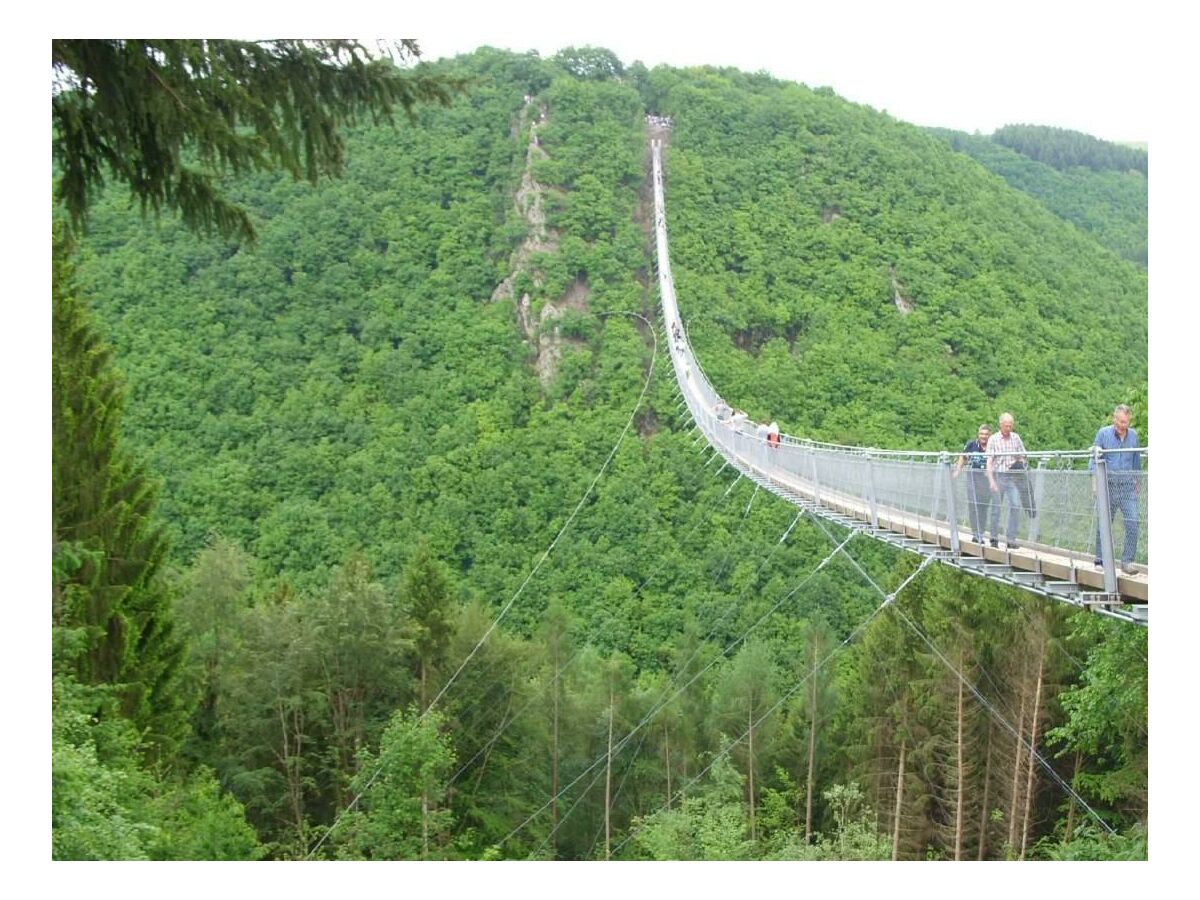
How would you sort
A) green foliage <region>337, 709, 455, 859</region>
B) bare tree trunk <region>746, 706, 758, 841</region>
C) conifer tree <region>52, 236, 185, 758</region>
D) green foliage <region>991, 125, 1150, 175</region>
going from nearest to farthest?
conifer tree <region>52, 236, 185, 758</region>
green foliage <region>337, 709, 455, 859</region>
bare tree trunk <region>746, 706, 758, 841</region>
green foliage <region>991, 125, 1150, 175</region>

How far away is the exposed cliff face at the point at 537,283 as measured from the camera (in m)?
35.2

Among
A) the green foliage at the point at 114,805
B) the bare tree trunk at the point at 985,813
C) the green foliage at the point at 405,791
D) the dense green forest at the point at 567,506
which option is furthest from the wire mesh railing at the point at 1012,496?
the green foliage at the point at 405,791

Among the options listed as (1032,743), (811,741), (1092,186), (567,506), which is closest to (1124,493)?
(1032,743)

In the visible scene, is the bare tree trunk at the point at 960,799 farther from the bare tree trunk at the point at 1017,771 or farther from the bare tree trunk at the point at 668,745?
the bare tree trunk at the point at 668,745

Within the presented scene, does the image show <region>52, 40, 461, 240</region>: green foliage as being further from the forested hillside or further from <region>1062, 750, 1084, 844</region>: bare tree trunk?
the forested hillside

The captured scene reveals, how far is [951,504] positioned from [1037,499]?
3.00 ft

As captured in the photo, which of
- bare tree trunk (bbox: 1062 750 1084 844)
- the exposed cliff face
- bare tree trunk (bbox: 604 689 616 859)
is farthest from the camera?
the exposed cliff face

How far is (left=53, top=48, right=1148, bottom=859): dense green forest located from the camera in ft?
37.3

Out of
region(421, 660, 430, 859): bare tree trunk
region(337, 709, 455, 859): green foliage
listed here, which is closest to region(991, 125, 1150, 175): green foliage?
region(337, 709, 455, 859): green foliage

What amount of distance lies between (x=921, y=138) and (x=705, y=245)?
9.66 metres

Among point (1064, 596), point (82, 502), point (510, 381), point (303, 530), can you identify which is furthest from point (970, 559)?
point (510, 381)

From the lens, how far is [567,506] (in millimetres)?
27875

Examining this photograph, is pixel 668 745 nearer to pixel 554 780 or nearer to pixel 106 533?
pixel 554 780
